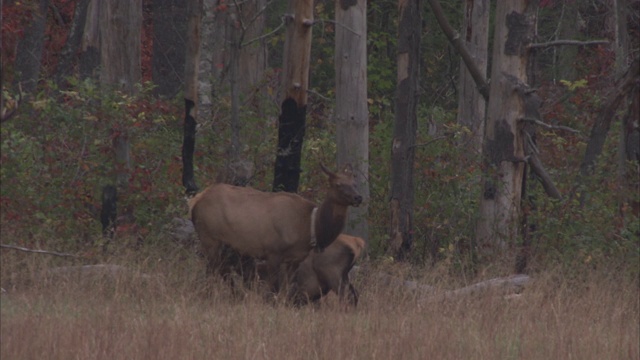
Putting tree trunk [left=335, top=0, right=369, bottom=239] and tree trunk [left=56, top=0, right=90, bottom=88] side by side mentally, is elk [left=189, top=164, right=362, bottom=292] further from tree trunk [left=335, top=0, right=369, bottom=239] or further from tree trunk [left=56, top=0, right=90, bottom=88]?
tree trunk [left=56, top=0, right=90, bottom=88]

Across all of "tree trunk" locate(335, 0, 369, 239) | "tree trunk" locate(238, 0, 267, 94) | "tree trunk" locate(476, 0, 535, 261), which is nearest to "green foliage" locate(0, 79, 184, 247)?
"tree trunk" locate(335, 0, 369, 239)

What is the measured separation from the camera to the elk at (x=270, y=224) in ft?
38.0

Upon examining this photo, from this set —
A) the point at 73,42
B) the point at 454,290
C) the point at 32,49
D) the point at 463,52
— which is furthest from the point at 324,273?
the point at 73,42

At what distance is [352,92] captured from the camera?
15023 mm

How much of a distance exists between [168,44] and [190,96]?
10.6 meters

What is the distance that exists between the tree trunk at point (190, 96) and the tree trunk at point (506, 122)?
3783mm

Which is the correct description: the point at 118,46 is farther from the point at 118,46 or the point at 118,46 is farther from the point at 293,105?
the point at 293,105

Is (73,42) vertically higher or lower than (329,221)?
higher

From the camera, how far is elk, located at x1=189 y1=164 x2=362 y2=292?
1157cm

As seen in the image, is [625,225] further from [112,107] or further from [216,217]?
[112,107]

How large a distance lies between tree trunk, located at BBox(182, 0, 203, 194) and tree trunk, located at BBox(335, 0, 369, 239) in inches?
74.1

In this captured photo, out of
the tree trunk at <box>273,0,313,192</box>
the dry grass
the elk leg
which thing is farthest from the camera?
the tree trunk at <box>273,0,313,192</box>

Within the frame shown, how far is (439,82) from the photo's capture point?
33938 mm

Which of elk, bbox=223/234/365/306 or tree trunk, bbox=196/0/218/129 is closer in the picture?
elk, bbox=223/234/365/306
